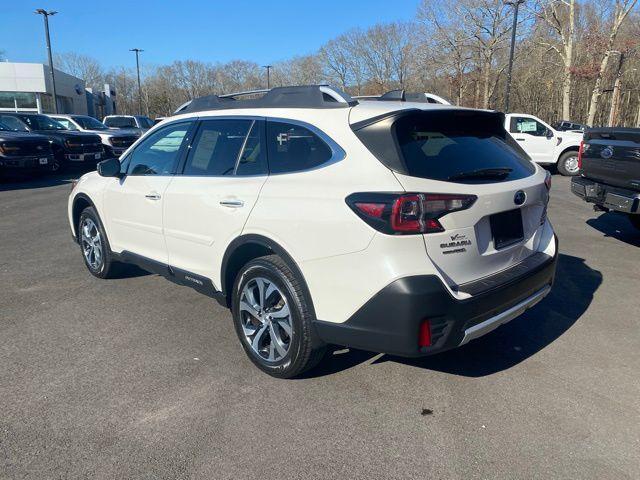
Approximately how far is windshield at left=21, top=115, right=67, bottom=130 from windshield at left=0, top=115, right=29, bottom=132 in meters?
0.34

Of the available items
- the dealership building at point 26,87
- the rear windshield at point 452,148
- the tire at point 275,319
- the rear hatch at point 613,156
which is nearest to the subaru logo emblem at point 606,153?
the rear hatch at point 613,156

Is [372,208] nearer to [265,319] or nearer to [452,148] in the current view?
[452,148]

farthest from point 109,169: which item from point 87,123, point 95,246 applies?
point 87,123

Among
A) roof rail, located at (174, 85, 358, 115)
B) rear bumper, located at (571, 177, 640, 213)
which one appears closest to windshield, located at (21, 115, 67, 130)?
roof rail, located at (174, 85, 358, 115)

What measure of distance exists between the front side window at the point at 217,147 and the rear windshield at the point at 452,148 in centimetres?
111

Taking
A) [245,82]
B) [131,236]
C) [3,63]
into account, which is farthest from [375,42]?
[131,236]

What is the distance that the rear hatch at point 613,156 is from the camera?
5.79 m

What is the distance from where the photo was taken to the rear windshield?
8.93ft

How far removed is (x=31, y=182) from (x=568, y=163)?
16.2 metres

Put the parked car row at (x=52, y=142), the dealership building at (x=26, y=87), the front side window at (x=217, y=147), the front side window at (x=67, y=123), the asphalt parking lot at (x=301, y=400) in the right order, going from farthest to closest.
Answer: the dealership building at (x=26, y=87) → the front side window at (x=67, y=123) → the parked car row at (x=52, y=142) → the front side window at (x=217, y=147) → the asphalt parking lot at (x=301, y=400)

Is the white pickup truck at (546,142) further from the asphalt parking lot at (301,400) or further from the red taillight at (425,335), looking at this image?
the red taillight at (425,335)

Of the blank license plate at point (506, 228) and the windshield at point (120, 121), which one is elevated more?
the windshield at point (120, 121)

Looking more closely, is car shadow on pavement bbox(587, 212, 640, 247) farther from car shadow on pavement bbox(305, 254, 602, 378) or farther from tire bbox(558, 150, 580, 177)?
tire bbox(558, 150, 580, 177)

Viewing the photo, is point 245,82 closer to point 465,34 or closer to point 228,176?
point 465,34
